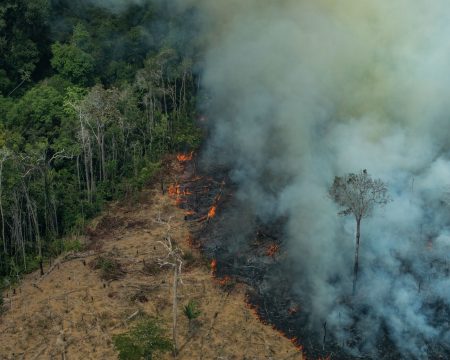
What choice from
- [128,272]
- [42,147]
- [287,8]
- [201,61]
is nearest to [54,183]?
[42,147]

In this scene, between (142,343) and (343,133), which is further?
(343,133)

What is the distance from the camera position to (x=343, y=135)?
112ft

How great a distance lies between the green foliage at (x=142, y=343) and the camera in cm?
2161

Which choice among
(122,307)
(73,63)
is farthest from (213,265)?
(73,63)

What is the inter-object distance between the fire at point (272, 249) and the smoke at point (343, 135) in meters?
0.57

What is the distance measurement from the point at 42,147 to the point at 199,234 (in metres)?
8.67

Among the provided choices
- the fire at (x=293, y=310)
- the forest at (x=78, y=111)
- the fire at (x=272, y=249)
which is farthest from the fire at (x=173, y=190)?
the fire at (x=293, y=310)

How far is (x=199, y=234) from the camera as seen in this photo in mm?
31016

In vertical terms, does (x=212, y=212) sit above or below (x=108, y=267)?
above

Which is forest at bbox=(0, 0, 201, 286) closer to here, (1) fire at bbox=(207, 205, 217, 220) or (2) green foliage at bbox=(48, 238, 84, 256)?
(2) green foliage at bbox=(48, 238, 84, 256)

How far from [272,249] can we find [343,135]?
876 centimetres

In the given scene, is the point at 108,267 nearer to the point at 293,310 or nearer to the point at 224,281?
the point at 224,281

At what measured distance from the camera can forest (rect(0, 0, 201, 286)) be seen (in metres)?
30.3

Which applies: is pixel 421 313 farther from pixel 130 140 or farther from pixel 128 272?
pixel 130 140
